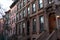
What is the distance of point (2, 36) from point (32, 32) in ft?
73.4

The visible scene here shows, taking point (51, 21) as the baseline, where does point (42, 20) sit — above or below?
above

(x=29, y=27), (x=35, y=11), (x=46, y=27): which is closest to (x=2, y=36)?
(x=29, y=27)

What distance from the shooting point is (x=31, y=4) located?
2630 centimetres

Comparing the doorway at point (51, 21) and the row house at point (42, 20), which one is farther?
the doorway at point (51, 21)

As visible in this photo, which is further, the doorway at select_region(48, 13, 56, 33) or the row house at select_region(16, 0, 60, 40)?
the doorway at select_region(48, 13, 56, 33)

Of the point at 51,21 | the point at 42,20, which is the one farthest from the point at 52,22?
the point at 42,20

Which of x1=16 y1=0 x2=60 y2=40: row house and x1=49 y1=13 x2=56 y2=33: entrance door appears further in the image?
x1=49 y1=13 x2=56 y2=33: entrance door

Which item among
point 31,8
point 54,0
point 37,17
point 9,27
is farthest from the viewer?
point 9,27

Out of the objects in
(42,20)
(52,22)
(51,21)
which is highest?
(42,20)

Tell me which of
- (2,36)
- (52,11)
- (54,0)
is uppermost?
(54,0)

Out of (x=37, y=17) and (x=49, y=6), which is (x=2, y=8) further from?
(x=49, y=6)

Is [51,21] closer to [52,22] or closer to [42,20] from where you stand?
[52,22]

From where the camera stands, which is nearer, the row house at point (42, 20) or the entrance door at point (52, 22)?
the row house at point (42, 20)

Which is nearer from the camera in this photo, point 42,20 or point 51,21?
point 51,21
